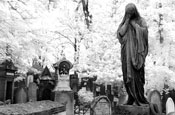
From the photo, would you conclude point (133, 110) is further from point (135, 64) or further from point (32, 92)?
point (32, 92)

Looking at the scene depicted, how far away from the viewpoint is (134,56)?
17.7 ft

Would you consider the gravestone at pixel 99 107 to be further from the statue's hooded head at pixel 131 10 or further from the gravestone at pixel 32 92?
the statue's hooded head at pixel 131 10

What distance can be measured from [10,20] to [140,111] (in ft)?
25.6

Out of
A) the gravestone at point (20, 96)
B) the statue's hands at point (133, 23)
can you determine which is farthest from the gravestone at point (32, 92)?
the statue's hands at point (133, 23)

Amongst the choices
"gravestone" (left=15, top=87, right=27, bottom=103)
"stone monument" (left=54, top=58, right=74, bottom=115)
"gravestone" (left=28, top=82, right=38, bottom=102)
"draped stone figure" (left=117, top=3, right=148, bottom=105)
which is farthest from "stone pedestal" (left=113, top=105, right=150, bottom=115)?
"gravestone" (left=15, top=87, right=27, bottom=103)

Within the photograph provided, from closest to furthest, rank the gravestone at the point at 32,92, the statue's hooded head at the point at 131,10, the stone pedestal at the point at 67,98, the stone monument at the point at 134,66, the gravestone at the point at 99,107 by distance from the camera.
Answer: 1. the stone monument at the point at 134,66
2. the statue's hooded head at the point at 131,10
3. the gravestone at the point at 99,107
4. the stone pedestal at the point at 67,98
5. the gravestone at the point at 32,92

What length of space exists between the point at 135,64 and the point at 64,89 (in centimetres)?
626

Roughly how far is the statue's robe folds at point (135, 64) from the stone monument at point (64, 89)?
573cm

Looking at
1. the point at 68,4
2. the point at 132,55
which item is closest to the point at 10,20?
the point at 132,55

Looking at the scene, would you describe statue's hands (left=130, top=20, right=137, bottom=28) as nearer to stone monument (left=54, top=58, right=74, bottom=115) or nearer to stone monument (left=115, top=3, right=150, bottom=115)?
stone monument (left=115, top=3, right=150, bottom=115)

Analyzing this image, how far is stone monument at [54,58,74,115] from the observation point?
10.9 meters

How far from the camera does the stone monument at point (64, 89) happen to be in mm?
10914

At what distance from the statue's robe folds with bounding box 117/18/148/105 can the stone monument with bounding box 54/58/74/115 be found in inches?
226

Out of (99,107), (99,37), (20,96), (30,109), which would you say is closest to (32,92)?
(20,96)
